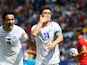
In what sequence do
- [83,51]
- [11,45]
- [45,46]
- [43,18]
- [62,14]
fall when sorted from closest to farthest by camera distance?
[43,18], [11,45], [45,46], [83,51], [62,14]

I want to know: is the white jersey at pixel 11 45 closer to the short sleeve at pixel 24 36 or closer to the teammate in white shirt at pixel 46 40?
the short sleeve at pixel 24 36

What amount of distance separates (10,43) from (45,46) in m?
0.71

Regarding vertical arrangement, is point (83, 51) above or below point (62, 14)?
above

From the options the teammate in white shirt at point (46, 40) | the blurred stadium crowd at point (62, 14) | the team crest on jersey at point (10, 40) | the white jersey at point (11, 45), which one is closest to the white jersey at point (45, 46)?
the teammate in white shirt at point (46, 40)

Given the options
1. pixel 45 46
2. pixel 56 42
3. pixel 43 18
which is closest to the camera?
pixel 56 42

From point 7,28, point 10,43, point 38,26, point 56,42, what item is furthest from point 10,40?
point 56,42

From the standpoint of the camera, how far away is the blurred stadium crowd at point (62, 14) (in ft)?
70.3

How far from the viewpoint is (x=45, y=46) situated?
984 centimetres

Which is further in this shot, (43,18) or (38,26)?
(43,18)

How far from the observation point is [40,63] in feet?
32.6

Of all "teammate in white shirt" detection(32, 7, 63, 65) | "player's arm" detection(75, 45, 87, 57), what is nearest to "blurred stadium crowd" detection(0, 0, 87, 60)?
"player's arm" detection(75, 45, 87, 57)

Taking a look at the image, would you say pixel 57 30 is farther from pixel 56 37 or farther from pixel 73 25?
pixel 73 25

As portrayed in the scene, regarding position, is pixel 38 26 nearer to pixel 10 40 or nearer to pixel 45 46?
pixel 45 46

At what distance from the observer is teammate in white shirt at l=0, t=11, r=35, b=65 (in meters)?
9.72
